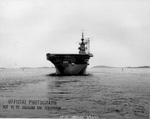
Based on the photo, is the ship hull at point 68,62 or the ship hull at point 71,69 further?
the ship hull at point 71,69

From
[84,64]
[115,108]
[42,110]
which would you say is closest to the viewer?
[42,110]

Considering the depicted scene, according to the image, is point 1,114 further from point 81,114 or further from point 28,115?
point 81,114

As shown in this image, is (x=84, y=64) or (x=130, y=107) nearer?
(x=130, y=107)

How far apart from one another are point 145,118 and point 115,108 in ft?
7.81

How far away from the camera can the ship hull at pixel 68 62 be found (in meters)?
47.5

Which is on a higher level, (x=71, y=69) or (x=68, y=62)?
(x=68, y=62)

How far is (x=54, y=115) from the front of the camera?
11.8m

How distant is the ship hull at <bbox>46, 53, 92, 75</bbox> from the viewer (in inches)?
1871

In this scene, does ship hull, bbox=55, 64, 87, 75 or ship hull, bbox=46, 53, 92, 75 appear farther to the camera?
ship hull, bbox=55, 64, 87, 75

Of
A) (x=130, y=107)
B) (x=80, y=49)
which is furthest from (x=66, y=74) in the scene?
(x=130, y=107)

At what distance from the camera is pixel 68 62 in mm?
47688

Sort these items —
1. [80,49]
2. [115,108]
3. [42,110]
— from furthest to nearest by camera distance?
[80,49] → [115,108] → [42,110]

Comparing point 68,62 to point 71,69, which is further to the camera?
point 71,69

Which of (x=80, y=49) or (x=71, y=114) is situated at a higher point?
(x=80, y=49)
